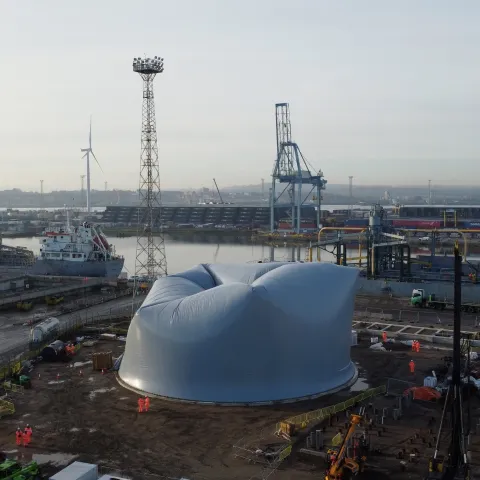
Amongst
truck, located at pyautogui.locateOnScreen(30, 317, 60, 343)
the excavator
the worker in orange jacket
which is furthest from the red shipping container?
the worker in orange jacket

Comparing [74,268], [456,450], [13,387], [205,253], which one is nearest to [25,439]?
[13,387]

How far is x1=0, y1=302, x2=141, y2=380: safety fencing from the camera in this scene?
14.2 metres

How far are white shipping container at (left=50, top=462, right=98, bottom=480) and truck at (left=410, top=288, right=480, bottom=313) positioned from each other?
52.8 ft

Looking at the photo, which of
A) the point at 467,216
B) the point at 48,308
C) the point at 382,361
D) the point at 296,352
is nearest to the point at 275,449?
the point at 296,352

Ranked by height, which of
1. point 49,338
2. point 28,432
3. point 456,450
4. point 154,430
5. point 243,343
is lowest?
point 154,430

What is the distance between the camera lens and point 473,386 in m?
12.2

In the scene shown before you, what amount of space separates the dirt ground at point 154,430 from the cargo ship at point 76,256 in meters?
20.2

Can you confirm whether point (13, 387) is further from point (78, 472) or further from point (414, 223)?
point (414, 223)

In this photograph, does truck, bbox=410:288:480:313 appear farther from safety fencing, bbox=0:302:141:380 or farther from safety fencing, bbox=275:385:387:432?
safety fencing, bbox=275:385:387:432

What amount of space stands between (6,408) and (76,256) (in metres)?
22.7

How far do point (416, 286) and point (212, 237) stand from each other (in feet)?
143

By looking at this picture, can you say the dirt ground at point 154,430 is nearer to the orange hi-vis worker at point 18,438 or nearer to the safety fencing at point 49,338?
the orange hi-vis worker at point 18,438

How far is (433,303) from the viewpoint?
876 inches

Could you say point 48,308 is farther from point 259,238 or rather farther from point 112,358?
point 259,238
